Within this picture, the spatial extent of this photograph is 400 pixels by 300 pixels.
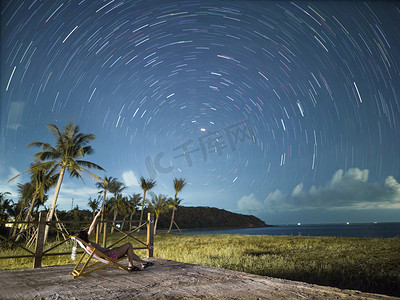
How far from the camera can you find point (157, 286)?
394 centimetres

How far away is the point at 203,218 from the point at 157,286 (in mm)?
95563

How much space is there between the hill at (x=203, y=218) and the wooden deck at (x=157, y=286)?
247 ft

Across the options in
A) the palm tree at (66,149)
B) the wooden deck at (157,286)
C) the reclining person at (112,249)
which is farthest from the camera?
the palm tree at (66,149)

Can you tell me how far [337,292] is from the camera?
140 inches

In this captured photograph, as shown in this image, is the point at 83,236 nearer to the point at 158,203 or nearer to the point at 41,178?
the point at 41,178

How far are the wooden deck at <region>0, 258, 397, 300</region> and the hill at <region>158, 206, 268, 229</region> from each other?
247ft

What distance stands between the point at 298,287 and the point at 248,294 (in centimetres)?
90

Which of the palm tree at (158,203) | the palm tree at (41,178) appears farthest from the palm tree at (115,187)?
the palm tree at (41,178)

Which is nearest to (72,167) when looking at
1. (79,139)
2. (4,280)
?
(79,139)

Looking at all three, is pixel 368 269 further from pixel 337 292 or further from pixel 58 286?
pixel 58 286

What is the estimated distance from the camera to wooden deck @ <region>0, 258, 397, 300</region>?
343 centimetres

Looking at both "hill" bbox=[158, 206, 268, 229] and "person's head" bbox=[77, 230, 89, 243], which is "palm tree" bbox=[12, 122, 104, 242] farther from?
"hill" bbox=[158, 206, 268, 229]

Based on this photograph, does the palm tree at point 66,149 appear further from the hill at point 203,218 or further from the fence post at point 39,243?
the hill at point 203,218

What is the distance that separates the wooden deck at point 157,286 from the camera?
343cm
